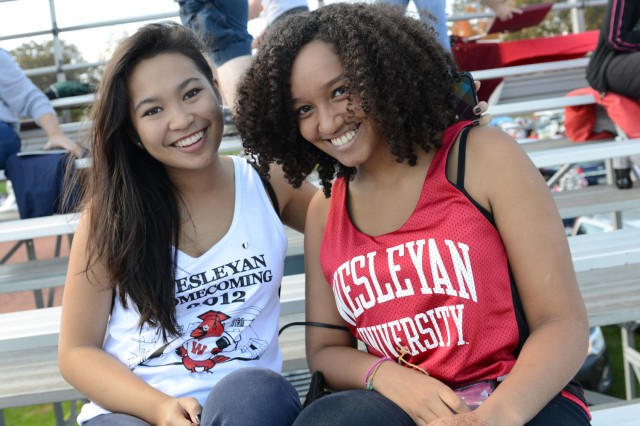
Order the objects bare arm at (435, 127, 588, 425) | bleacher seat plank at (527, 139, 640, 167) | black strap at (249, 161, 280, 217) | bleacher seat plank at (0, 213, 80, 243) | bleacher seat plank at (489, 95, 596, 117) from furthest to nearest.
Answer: bleacher seat plank at (489, 95, 596, 117)
bleacher seat plank at (527, 139, 640, 167)
bleacher seat plank at (0, 213, 80, 243)
black strap at (249, 161, 280, 217)
bare arm at (435, 127, 588, 425)

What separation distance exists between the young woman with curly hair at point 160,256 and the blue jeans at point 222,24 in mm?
798

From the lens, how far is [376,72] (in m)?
1.33

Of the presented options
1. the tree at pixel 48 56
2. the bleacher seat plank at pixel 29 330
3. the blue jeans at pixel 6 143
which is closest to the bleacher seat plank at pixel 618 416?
the bleacher seat plank at pixel 29 330

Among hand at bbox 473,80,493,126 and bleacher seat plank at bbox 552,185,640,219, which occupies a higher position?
hand at bbox 473,80,493,126

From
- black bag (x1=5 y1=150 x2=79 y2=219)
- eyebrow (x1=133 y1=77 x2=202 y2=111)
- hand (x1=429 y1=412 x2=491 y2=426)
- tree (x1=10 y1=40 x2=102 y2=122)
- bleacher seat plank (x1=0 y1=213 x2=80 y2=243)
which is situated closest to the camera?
hand (x1=429 y1=412 x2=491 y2=426)

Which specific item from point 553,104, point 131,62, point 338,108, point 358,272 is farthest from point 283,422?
point 553,104

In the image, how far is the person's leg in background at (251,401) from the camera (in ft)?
4.18

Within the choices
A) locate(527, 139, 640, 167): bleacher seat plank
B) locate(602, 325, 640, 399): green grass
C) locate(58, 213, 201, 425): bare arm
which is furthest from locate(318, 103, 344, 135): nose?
locate(602, 325, 640, 399): green grass

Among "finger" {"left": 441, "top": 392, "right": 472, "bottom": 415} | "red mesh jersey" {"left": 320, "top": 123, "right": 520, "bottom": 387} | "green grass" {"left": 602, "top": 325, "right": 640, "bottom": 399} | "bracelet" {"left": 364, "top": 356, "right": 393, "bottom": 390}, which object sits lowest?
"green grass" {"left": 602, "top": 325, "right": 640, "bottom": 399}

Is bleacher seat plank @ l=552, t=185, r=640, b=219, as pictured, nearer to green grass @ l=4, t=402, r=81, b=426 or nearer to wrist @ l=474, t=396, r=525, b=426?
wrist @ l=474, t=396, r=525, b=426

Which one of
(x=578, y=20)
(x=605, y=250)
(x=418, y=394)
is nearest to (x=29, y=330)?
(x=418, y=394)

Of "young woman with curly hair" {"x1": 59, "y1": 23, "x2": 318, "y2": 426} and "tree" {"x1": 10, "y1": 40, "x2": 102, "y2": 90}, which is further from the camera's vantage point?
"tree" {"x1": 10, "y1": 40, "x2": 102, "y2": 90}

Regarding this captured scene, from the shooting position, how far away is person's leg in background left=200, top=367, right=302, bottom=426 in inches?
50.1

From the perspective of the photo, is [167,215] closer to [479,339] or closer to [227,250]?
[227,250]
